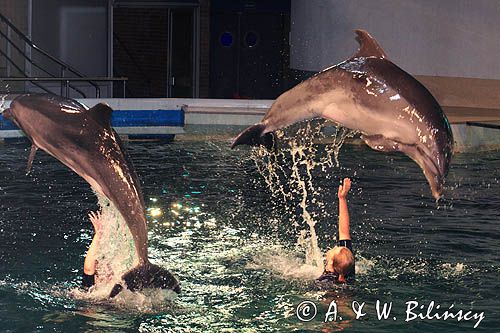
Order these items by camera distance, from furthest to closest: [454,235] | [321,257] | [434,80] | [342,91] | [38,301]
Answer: [434,80], [454,235], [321,257], [38,301], [342,91]

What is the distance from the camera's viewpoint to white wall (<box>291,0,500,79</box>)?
833 inches

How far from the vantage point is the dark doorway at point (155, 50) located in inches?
1011

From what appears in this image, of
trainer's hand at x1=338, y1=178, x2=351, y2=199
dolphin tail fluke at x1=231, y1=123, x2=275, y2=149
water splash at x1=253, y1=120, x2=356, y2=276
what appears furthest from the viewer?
water splash at x1=253, y1=120, x2=356, y2=276

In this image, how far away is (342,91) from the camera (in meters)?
7.56

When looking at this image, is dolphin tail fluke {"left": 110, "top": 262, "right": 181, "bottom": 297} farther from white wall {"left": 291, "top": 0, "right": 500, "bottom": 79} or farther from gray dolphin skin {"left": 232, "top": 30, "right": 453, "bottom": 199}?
white wall {"left": 291, "top": 0, "right": 500, "bottom": 79}

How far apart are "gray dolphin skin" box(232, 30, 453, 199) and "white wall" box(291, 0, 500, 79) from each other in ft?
45.4

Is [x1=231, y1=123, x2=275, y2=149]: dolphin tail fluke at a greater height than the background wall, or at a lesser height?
lesser

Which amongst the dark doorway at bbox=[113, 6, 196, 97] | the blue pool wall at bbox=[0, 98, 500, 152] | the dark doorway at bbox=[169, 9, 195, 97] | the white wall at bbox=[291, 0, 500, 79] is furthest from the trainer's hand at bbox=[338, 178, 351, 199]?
the dark doorway at bbox=[169, 9, 195, 97]

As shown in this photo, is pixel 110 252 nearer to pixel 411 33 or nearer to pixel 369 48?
pixel 369 48

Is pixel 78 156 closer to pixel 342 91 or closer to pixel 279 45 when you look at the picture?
pixel 342 91

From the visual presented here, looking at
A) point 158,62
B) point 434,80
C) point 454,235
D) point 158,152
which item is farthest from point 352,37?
point 454,235

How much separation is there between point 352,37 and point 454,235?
43.8 feet

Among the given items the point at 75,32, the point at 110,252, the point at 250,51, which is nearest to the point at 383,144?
the point at 110,252

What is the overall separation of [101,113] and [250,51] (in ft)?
61.4
